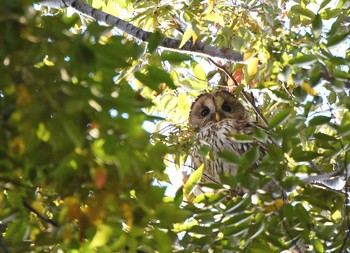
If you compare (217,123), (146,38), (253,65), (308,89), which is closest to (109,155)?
(308,89)

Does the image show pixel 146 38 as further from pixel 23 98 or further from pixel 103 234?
pixel 23 98

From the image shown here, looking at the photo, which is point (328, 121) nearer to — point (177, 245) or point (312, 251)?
point (312, 251)

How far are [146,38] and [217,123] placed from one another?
4.21ft

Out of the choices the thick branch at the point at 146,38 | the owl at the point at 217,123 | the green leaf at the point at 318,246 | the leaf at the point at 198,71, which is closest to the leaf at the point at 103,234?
the green leaf at the point at 318,246

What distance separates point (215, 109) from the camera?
16.7ft

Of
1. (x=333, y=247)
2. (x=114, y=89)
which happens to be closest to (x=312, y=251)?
(x=333, y=247)

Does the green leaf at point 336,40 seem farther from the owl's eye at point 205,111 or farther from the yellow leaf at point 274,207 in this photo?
the owl's eye at point 205,111

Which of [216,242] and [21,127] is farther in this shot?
[216,242]

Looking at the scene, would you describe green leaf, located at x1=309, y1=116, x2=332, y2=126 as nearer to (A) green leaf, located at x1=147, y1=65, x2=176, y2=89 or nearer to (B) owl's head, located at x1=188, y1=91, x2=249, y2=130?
(A) green leaf, located at x1=147, y1=65, x2=176, y2=89

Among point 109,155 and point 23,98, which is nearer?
point 23,98

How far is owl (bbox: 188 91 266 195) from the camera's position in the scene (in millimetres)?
4336

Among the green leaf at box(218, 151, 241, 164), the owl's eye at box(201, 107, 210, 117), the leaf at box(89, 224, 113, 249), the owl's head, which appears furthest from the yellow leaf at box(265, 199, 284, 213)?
the owl's eye at box(201, 107, 210, 117)

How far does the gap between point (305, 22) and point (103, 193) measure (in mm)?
2445

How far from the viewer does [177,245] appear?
1989 mm
